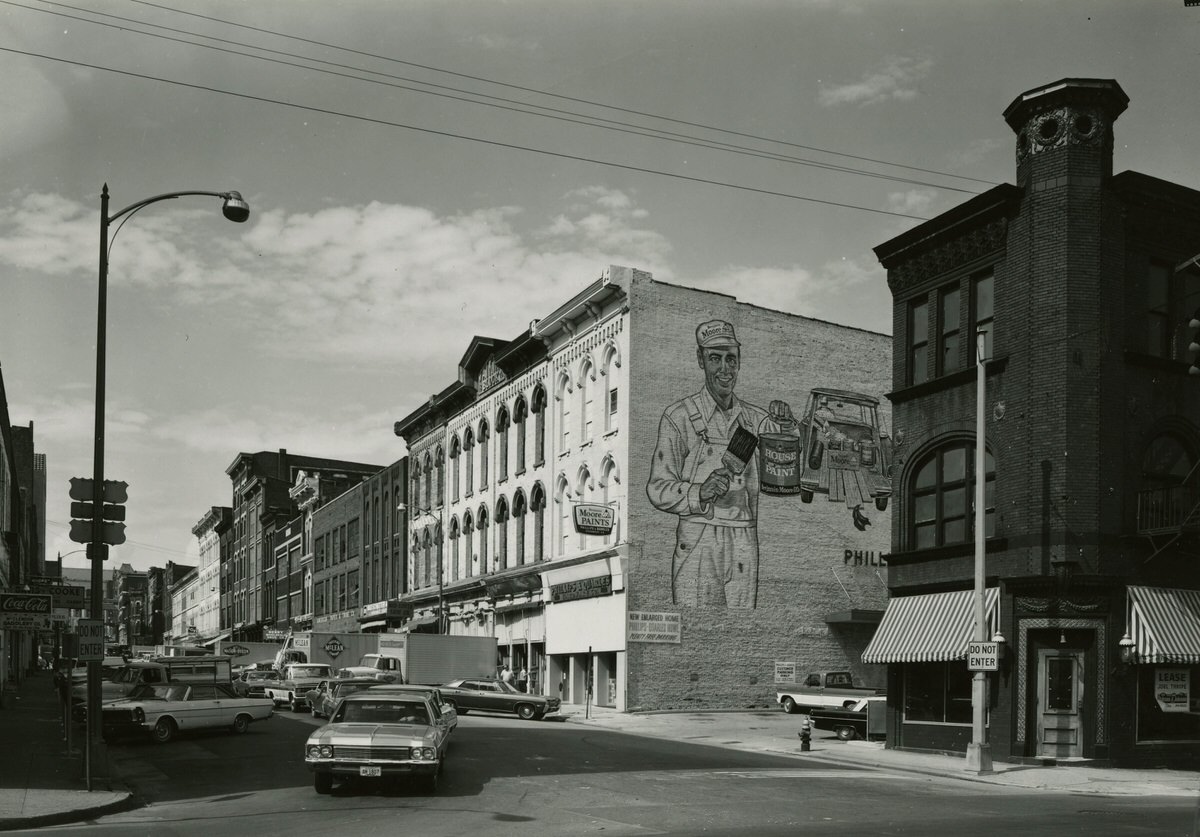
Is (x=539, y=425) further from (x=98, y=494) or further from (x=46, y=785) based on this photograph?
(x=46, y=785)

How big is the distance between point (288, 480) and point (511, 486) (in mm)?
61958

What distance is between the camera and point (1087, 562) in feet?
82.7

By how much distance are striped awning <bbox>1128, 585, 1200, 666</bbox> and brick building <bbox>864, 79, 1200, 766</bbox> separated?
40 mm

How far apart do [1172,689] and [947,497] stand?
6221 mm

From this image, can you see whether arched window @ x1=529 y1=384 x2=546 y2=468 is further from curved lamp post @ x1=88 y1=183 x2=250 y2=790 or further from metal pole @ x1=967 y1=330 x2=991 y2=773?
curved lamp post @ x1=88 y1=183 x2=250 y2=790

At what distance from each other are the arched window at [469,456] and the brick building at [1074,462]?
119 feet

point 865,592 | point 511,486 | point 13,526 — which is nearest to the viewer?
point 865,592

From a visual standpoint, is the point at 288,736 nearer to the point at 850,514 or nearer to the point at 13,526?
the point at 850,514

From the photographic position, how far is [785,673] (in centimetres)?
4578

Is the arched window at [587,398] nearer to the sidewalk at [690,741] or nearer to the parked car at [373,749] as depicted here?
the sidewalk at [690,741]

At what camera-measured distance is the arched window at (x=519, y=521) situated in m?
55.2

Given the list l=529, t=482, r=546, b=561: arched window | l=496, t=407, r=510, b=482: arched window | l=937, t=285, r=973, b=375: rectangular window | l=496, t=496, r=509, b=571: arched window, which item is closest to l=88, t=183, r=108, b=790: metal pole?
l=937, t=285, r=973, b=375: rectangular window

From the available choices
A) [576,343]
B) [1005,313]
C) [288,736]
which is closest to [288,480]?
[576,343]

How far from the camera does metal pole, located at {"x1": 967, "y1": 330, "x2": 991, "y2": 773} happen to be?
23.9 metres
